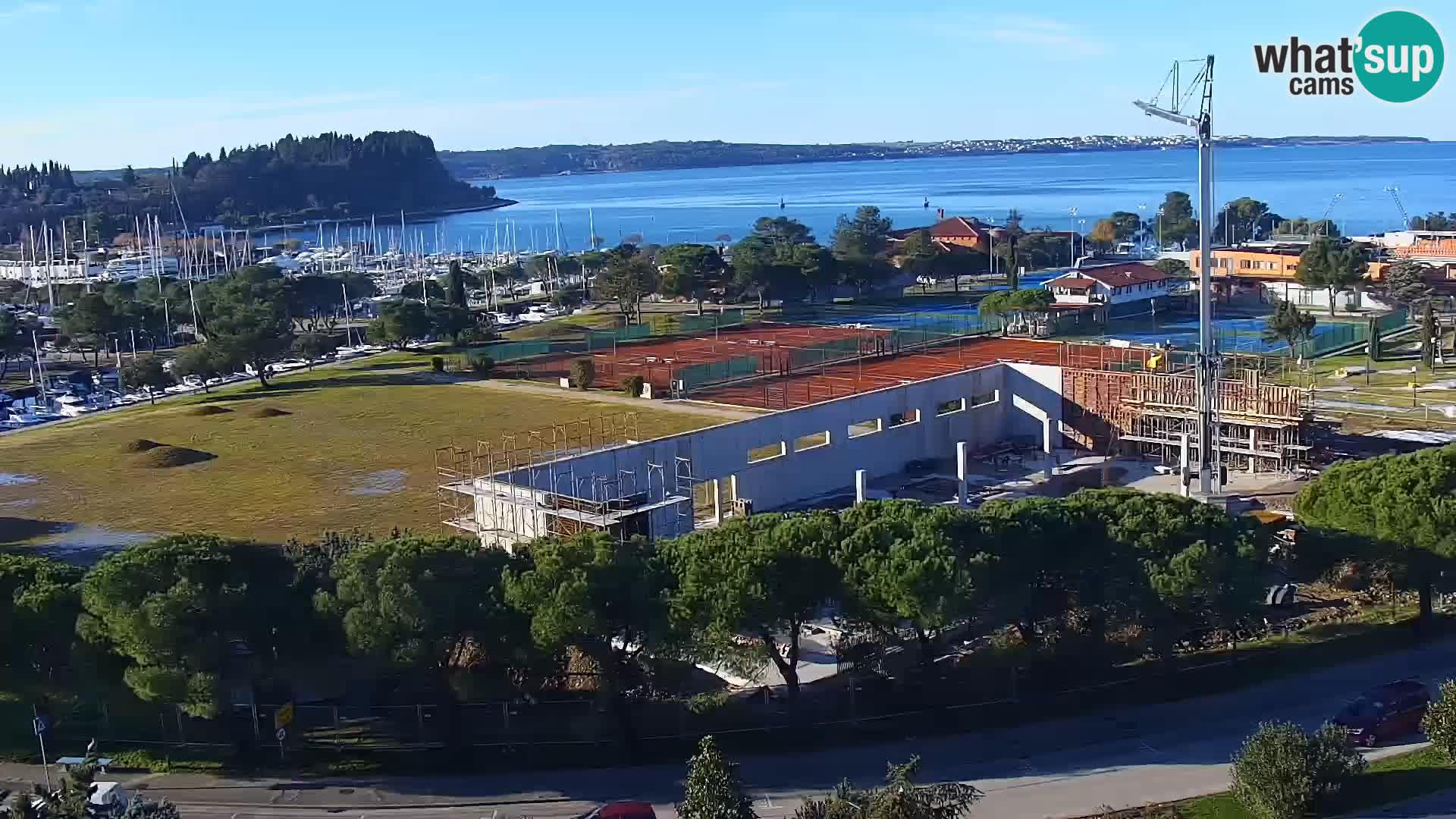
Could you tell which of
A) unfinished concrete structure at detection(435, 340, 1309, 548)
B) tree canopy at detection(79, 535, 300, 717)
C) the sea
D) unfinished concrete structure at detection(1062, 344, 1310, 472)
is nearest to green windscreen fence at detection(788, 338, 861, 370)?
unfinished concrete structure at detection(435, 340, 1309, 548)

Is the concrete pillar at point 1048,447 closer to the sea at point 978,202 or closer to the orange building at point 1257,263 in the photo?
the sea at point 978,202

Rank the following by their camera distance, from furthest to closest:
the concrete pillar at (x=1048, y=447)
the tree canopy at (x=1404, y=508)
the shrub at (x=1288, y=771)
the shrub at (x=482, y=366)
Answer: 1. the shrub at (x=482, y=366)
2. the concrete pillar at (x=1048, y=447)
3. the tree canopy at (x=1404, y=508)
4. the shrub at (x=1288, y=771)

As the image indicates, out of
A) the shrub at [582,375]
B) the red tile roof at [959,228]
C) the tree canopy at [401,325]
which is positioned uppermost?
the red tile roof at [959,228]

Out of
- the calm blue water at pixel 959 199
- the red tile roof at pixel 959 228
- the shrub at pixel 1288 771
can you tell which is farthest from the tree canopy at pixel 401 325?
the calm blue water at pixel 959 199

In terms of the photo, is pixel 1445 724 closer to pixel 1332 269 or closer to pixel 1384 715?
pixel 1384 715

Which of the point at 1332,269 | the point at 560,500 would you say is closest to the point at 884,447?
the point at 560,500

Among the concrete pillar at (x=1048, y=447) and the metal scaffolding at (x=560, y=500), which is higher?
the metal scaffolding at (x=560, y=500)

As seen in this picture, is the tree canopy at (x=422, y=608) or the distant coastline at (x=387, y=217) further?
the distant coastline at (x=387, y=217)
